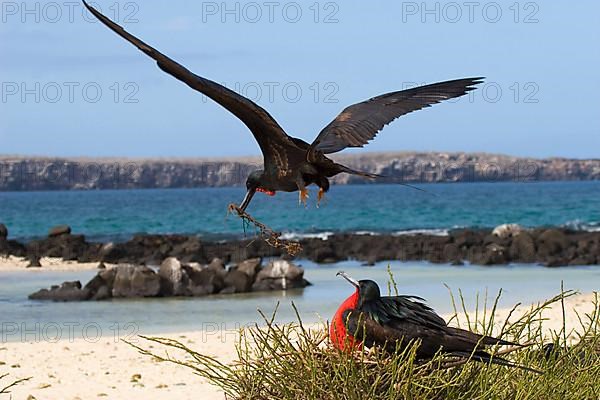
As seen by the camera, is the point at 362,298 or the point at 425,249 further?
the point at 425,249

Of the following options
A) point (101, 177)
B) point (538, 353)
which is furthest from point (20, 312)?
point (101, 177)

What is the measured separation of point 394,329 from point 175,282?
14.9 metres

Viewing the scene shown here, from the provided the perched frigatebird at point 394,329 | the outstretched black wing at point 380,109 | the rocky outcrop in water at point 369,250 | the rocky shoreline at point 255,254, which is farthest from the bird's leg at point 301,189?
the rocky outcrop in water at point 369,250

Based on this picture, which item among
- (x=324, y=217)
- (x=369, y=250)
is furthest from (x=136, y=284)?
(x=324, y=217)

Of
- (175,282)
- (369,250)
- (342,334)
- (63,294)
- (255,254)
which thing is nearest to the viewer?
(342,334)

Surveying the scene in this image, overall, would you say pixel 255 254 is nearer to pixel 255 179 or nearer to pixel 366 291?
pixel 366 291

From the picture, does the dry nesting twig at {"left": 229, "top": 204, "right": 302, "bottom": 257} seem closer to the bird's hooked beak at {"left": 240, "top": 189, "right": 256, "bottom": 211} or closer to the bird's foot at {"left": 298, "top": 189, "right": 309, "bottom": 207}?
the bird's hooked beak at {"left": 240, "top": 189, "right": 256, "bottom": 211}

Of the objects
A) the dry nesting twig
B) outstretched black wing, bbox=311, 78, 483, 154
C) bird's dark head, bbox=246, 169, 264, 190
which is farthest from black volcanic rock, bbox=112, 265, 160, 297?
the dry nesting twig

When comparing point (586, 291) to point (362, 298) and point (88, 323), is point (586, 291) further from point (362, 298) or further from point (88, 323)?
point (362, 298)

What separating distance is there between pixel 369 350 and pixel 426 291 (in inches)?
544

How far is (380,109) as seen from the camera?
453 cm

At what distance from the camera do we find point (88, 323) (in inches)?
607

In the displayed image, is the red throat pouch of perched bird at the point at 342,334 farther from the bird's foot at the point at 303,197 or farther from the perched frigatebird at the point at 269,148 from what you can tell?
the bird's foot at the point at 303,197

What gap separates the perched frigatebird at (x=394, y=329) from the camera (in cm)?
436
